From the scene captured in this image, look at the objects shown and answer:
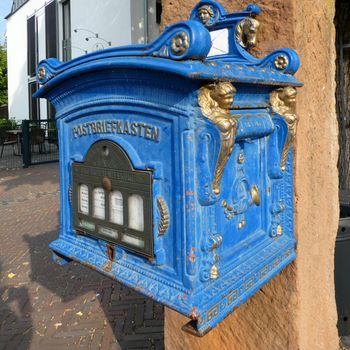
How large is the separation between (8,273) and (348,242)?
376 cm

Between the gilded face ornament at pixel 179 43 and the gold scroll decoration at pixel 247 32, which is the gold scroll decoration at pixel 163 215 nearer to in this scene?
the gilded face ornament at pixel 179 43

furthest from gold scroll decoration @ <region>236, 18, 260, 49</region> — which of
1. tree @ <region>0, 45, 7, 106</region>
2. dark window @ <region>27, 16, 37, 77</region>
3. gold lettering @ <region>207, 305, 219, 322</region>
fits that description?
tree @ <region>0, 45, 7, 106</region>

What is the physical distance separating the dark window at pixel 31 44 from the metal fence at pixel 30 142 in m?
5.71

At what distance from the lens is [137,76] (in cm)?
131

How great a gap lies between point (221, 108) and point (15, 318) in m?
3.29

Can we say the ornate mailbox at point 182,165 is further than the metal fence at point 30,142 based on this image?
No

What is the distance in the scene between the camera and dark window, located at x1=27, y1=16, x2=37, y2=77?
771 inches

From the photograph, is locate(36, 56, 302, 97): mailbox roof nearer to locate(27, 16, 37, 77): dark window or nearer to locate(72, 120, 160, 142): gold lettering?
locate(72, 120, 160, 142): gold lettering

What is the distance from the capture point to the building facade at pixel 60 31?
11.1m

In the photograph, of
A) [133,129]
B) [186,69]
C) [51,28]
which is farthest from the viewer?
[51,28]

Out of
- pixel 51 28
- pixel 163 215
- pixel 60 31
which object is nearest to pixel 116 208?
pixel 163 215

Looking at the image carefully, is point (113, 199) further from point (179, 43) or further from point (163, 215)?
point (179, 43)

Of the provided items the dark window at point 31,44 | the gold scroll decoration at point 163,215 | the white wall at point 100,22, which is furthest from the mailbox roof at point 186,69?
the dark window at point 31,44

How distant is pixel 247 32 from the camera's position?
5.79ft
